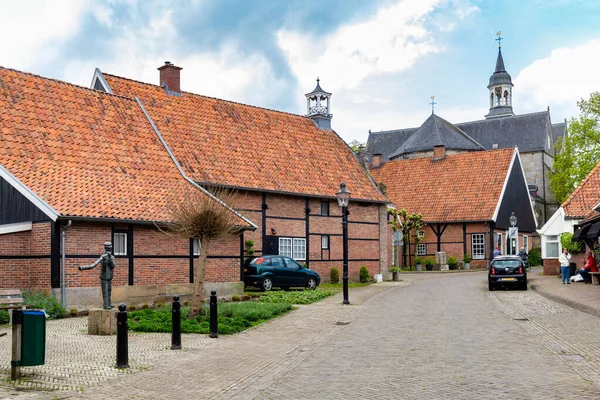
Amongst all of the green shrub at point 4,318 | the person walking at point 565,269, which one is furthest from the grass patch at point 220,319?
the person walking at point 565,269

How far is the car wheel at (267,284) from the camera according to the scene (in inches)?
1024

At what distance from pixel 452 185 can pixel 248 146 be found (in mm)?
23147

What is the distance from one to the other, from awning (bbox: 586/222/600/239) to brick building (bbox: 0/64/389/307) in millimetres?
10555

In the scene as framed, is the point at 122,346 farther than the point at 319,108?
No

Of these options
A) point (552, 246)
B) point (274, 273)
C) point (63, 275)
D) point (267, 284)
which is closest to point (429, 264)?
point (552, 246)

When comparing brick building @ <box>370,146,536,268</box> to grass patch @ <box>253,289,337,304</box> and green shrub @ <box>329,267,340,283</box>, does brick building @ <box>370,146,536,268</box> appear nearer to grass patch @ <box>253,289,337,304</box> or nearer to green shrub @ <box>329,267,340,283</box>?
green shrub @ <box>329,267,340,283</box>

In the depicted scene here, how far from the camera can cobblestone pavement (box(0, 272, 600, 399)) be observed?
29.8ft

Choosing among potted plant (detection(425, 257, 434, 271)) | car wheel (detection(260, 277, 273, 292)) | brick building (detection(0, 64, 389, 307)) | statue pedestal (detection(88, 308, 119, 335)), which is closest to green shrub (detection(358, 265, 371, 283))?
brick building (detection(0, 64, 389, 307))

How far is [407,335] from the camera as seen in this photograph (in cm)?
1462

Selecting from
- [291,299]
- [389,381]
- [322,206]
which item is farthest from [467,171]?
[389,381]

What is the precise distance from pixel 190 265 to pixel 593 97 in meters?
39.7

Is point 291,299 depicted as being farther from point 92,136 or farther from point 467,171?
point 467,171

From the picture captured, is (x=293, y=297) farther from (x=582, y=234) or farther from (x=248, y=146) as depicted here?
(x=582, y=234)

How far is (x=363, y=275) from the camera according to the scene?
3316cm
